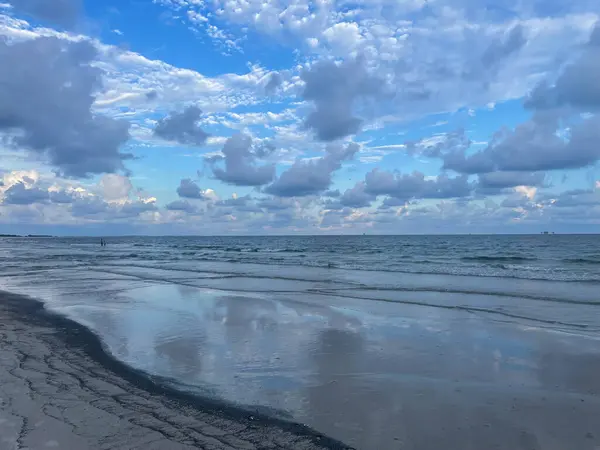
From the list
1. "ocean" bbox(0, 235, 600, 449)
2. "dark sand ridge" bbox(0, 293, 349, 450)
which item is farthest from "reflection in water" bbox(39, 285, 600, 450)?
"dark sand ridge" bbox(0, 293, 349, 450)

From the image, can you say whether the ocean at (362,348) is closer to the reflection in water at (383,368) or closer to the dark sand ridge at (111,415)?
the reflection in water at (383,368)

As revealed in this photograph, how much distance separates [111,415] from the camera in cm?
624

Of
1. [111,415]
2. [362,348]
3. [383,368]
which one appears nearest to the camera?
[111,415]

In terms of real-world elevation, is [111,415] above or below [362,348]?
above

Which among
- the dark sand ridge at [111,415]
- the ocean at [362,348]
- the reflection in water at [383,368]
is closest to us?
the dark sand ridge at [111,415]

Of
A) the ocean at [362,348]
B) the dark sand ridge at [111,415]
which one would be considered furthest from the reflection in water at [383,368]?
the dark sand ridge at [111,415]

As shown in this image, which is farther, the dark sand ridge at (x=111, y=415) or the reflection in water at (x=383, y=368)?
the reflection in water at (x=383, y=368)

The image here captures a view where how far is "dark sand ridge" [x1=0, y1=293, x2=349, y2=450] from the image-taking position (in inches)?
216

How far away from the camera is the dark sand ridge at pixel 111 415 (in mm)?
5496

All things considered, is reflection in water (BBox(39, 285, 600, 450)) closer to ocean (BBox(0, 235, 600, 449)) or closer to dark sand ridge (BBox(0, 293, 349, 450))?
ocean (BBox(0, 235, 600, 449))

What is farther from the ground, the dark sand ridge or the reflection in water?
the dark sand ridge

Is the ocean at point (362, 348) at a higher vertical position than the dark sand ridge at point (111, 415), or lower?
lower

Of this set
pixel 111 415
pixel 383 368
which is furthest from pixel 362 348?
pixel 111 415

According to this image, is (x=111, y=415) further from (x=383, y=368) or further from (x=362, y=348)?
(x=362, y=348)
